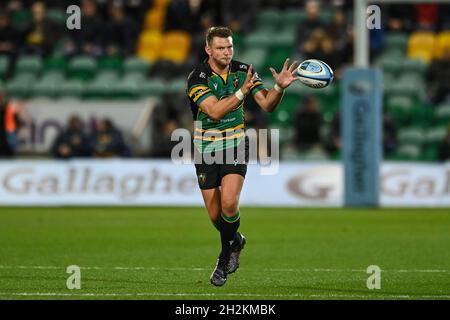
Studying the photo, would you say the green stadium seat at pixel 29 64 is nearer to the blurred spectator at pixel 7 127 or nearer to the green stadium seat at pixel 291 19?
the blurred spectator at pixel 7 127

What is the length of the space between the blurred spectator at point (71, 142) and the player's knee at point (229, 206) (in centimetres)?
1355

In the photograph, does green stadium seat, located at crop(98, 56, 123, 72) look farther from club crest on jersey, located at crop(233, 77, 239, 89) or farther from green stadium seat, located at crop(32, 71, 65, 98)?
club crest on jersey, located at crop(233, 77, 239, 89)

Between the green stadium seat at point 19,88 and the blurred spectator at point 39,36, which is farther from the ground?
the blurred spectator at point 39,36

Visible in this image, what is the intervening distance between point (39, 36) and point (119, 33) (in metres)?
2.06

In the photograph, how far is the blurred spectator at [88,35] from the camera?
26.1 metres

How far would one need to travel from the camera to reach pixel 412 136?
23906 mm

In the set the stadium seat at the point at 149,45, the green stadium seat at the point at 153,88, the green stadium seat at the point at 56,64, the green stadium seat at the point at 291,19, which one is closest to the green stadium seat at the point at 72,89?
the green stadium seat at the point at 56,64

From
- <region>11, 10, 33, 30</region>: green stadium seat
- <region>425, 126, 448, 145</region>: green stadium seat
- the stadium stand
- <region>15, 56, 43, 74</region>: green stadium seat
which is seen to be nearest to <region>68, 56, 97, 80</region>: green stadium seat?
the stadium stand

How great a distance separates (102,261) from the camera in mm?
12141

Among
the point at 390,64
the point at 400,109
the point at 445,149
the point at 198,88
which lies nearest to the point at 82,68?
the point at 390,64

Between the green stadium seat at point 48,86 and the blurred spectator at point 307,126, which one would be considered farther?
the green stadium seat at point 48,86

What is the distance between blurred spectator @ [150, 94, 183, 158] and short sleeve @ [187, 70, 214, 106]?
12.7 m

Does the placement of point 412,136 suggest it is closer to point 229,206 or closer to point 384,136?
point 384,136
